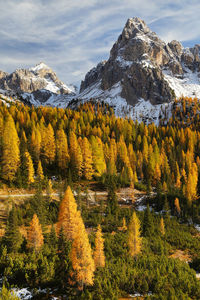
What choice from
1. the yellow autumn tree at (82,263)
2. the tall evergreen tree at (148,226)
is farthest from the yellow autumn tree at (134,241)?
the tall evergreen tree at (148,226)

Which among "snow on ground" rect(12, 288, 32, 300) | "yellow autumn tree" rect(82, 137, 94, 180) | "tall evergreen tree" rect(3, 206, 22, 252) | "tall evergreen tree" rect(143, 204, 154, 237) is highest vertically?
"yellow autumn tree" rect(82, 137, 94, 180)

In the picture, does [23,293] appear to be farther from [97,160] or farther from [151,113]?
[151,113]

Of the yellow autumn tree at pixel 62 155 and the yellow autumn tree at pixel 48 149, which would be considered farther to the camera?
the yellow autumn tree at pixel 48 149

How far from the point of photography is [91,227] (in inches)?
1389

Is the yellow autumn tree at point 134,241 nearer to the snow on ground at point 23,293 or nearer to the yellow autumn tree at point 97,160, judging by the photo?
the snow on ground at point 23,293

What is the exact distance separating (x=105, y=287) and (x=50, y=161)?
42951 millimetres

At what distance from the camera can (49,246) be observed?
80.3 ft

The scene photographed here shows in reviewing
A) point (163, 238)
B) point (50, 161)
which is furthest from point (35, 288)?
point (50, 161)

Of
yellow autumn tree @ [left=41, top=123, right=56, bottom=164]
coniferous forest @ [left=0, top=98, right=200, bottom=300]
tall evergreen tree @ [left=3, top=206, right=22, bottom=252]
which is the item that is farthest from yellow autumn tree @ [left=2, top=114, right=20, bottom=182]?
tall evergreen tree @ [left=3, top=206, right=22, bottom=252]

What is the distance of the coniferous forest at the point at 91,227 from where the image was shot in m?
16.7

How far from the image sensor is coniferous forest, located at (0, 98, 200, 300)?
16719 millimetres

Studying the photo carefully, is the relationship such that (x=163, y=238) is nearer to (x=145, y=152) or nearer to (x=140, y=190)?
(x=140, y=190)

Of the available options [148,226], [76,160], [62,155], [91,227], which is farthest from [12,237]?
[62,155]

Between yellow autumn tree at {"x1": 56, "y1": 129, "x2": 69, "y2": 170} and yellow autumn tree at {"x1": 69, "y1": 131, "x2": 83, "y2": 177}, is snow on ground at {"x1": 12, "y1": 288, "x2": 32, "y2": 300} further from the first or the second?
yellow autumn tree at {"x1": 56, "y1": 129, "x2": 69, "y2": 170}
